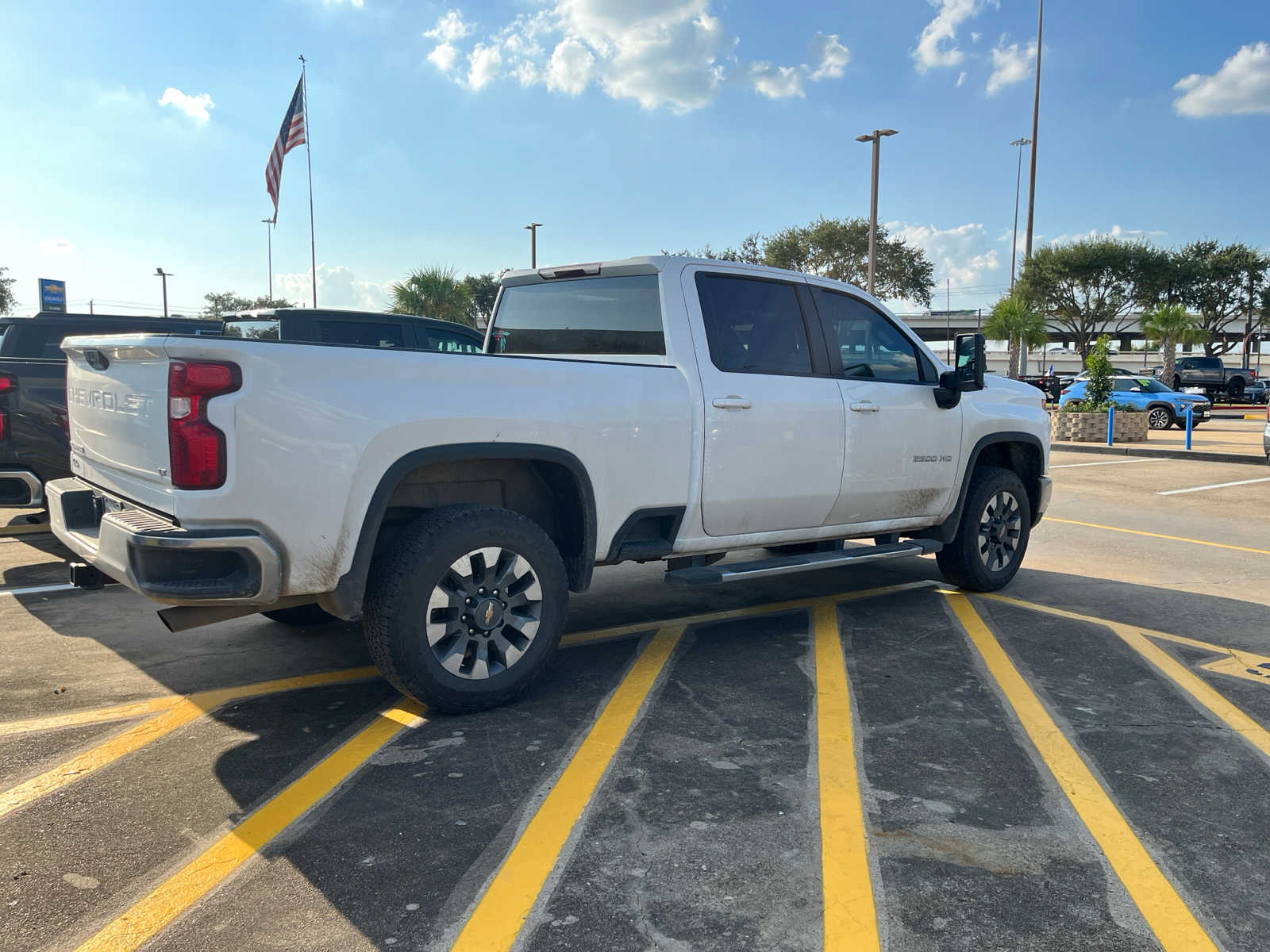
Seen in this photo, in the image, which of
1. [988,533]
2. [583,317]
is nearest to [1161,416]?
[988,533]

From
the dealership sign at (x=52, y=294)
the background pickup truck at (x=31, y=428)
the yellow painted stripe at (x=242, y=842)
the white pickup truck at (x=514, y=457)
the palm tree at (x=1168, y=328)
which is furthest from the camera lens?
the dealership sign at (x=52, y=294)

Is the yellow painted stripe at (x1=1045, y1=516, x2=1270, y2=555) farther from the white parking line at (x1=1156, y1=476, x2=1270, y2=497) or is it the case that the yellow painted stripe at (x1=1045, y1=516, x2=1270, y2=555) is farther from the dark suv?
the dark suv

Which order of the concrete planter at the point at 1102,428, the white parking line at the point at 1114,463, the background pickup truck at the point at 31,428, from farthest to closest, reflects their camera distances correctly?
1. the concrete planter at the point at 1102,428
2. the white parking line at the point at 1114,463
3. the background pickup truck at the point at 31,428

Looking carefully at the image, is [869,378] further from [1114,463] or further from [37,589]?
[1114,463]

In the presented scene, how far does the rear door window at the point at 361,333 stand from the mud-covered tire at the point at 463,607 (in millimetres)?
5845

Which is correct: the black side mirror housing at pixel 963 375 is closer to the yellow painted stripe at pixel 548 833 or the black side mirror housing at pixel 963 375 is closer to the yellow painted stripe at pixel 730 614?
the yellow painted stripe at pixel 730 614

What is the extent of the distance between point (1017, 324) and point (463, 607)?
131ft

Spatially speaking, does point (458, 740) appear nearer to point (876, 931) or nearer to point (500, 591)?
point (500, 591)

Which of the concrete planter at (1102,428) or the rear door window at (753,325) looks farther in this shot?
the concrete planter at (1102,428)

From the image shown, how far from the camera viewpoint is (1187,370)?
37219 mm

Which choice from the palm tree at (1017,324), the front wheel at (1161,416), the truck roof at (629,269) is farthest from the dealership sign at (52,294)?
the truck roof at (629,269)

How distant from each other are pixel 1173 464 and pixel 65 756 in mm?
16406

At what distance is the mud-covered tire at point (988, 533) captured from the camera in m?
6.12

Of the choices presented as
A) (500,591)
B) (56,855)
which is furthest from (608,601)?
(56,855)
